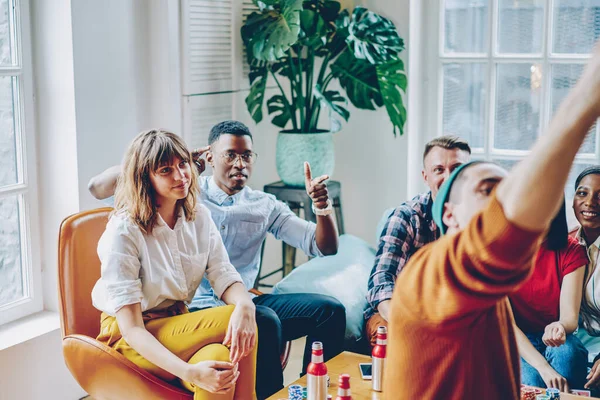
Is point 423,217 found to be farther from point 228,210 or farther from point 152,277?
point 152,277

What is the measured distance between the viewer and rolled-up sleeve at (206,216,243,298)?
2.45 m

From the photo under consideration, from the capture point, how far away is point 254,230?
294 centimetres

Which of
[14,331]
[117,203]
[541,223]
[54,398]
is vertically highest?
[541,223]

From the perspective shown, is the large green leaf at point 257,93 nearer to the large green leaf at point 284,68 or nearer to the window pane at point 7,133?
the large green leaf at point 284,68

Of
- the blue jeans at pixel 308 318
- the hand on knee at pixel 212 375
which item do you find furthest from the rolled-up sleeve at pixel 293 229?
the hand on knee at pixel 212 375

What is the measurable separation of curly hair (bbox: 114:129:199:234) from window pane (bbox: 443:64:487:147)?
1.75 metres

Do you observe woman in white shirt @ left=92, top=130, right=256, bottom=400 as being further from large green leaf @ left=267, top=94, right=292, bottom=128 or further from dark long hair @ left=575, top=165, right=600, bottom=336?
large green leaf @ left=267, top=94, right=292, bottom=128

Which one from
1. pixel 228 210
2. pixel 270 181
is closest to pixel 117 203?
pixel 228 210

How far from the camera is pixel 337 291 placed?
3094 millimetres

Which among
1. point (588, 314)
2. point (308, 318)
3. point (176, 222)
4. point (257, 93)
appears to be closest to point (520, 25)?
point (257, 93)

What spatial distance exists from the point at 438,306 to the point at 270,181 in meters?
3.21

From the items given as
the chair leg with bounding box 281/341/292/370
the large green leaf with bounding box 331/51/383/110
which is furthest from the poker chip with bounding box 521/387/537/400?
the large green leaf with bounding box 331/51/383/110

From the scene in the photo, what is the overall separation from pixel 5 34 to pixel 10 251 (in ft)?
2.75

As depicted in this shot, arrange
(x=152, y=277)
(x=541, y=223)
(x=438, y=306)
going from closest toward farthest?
(x=541, y=223) → (x=438, y=306) → (x=152, y=277)
